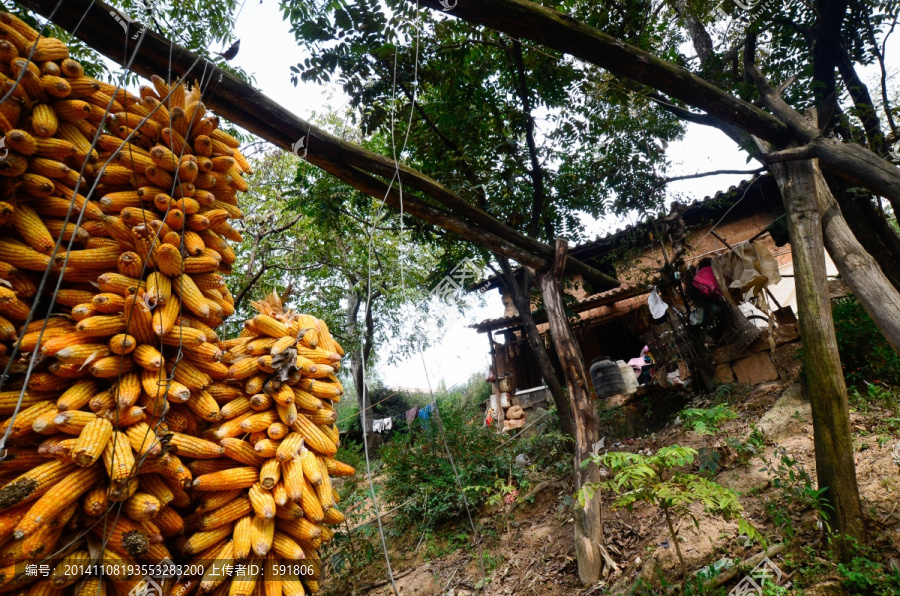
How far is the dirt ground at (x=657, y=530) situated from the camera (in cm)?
343

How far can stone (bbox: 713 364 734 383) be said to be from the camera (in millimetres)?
6766

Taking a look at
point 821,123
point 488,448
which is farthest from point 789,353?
point 488,448

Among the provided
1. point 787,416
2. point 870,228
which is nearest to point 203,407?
point 787,416

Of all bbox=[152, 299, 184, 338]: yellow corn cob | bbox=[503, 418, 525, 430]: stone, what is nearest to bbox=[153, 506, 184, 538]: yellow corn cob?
bbox=[152, 299, 184, 338]: yellow corn cob

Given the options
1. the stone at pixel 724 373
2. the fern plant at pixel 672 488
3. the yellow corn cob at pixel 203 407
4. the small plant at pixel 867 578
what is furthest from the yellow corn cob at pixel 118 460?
the stone at pixel 724 373

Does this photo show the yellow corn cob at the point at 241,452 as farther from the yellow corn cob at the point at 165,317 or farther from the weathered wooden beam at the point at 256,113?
the weathered wooden beam at the point at 256,113

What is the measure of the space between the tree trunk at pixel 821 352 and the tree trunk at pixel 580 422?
1.77 meters

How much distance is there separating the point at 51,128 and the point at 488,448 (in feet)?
20.8

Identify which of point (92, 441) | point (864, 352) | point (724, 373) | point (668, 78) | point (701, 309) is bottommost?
point (724, 373)

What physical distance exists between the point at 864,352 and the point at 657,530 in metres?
3.82

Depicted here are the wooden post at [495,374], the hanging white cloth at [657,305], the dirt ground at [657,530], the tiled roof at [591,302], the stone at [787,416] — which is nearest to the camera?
the dirt ground at [657,530]

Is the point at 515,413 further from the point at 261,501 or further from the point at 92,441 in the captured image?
the point at 92,441

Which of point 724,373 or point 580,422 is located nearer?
point 580,422

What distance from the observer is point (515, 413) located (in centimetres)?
1079
